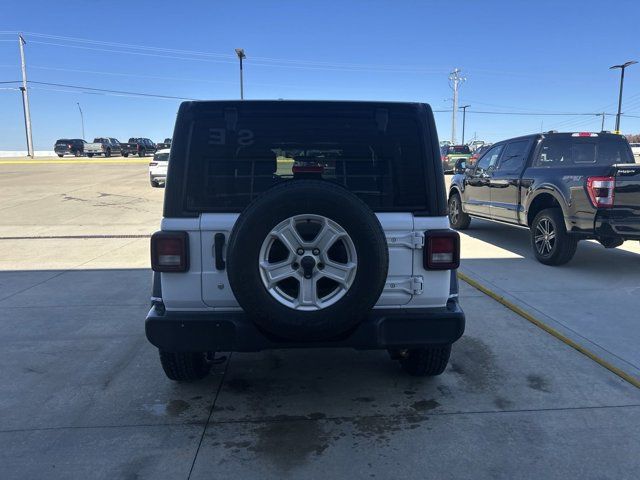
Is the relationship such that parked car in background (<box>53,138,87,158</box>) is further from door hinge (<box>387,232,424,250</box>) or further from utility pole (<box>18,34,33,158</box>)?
door hinge (<box>387,232,424,250</box>)

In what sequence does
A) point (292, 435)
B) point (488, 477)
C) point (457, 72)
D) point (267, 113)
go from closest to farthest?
1. point (488, 477)
2. point (292, 435)
3. point (267, 113)
4. point (457, 72)

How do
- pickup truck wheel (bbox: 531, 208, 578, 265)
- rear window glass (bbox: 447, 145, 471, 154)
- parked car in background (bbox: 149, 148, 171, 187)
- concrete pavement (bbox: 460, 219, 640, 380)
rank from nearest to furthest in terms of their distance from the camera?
concrete pavement (bbox: 460, 219, 640, 380)
pickup truck wheel (bbox: 531, 208, 578, 265)
parked car in background (bbox: 149, 148, 171, 187)
rear window glass (bbox: 447, 145, 471, 154)

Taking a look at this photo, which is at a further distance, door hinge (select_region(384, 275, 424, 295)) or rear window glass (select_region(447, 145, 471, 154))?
rear window glass (select_region(447, 145, 471, 154))

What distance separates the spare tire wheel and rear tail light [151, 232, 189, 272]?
382 millimetres

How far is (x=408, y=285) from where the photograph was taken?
314cm

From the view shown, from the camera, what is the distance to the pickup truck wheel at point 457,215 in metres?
10.7

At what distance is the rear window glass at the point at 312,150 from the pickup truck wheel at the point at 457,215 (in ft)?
25.4

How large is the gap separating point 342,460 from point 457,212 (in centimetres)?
873

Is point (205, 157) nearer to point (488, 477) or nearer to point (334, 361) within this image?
point (334, 361)

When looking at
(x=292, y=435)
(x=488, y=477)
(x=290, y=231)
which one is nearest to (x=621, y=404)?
(x=488, y=477)

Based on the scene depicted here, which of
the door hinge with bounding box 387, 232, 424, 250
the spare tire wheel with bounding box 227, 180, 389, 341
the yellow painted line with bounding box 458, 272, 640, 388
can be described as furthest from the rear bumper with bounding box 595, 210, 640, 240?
the spare tire wheel with bounding box 227, 180, 389, 341

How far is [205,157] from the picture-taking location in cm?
313

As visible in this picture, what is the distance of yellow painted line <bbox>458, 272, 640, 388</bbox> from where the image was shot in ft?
12.4

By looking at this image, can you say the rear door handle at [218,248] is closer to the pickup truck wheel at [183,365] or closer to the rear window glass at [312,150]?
the rear window glass at [312,150]
